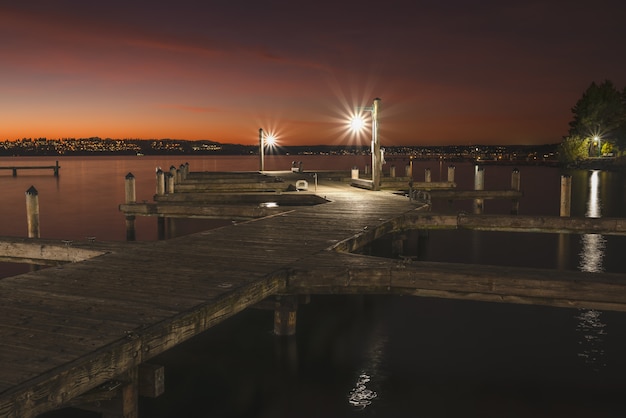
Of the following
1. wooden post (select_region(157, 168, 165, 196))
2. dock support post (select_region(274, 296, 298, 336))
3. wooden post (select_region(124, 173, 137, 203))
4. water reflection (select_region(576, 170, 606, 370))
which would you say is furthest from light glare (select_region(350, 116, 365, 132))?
dock support post (select_region(274, 296, 298, 336))

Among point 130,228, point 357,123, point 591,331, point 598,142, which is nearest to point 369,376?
point 591,331

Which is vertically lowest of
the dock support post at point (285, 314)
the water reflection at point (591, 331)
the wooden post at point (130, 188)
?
the water reflection at point (591, 331)

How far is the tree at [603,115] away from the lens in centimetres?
8631

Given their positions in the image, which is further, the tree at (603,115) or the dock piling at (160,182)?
the tree at (603,115)

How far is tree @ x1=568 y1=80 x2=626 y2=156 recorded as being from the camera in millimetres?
86312

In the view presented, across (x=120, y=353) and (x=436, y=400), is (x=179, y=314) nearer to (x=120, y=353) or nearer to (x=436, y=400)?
(x=120, y=353)

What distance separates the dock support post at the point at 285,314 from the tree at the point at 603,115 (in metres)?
89.4

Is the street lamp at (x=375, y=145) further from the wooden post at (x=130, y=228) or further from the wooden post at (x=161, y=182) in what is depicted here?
the wooden post at (x=130, y=228)

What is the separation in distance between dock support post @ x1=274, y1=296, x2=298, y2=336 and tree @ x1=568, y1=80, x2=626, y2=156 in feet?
293

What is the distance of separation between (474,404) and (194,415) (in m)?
4.17

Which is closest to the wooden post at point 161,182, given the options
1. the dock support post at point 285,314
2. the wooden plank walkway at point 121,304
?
the wooden plank walkway at point 121,304

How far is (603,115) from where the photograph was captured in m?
87.7

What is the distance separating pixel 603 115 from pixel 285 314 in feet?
302

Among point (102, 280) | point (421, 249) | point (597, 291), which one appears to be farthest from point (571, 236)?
point (102, 280)
